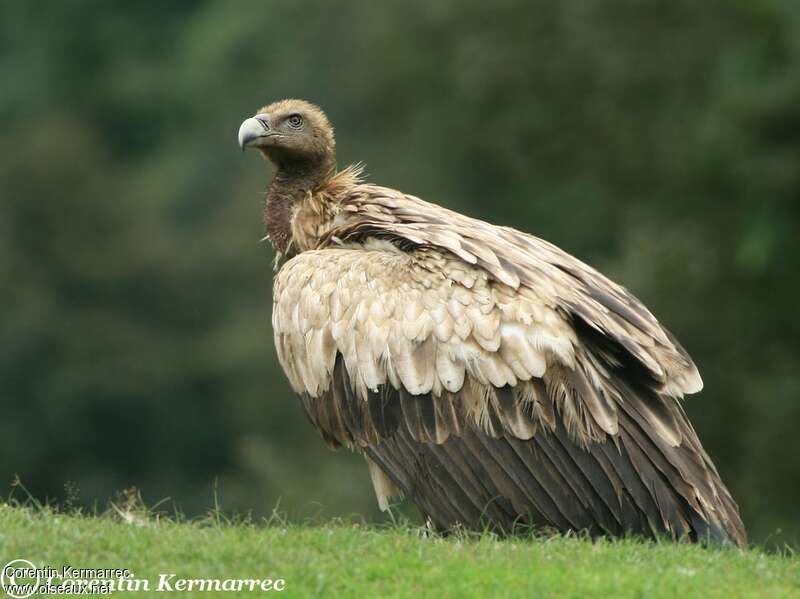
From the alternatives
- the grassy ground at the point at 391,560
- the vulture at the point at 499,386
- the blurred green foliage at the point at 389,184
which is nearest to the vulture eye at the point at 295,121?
the vulture at the point at 499,386

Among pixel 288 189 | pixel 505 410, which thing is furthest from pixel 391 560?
pixel 288 189

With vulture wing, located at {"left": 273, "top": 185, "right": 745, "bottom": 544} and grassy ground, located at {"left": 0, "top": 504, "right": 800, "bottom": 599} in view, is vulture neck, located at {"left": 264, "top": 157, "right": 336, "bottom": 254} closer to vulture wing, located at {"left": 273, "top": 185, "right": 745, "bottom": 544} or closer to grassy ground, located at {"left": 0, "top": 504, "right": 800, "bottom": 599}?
vulture wing, located at {"left": 273, "top": 185, "right": 745, "bottom": 544}

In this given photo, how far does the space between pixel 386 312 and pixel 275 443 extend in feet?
102

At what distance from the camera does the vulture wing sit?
10.3 meters

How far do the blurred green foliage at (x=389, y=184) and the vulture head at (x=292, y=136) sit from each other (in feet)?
27.8

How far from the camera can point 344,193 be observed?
497 inches

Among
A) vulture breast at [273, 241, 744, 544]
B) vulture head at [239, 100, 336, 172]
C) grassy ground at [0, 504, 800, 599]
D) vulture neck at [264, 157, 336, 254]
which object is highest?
vulture head at [239, 100, 336, 172]

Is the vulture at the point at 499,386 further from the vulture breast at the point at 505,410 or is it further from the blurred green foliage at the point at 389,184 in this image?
the blurred green foliage at the point at 389,184

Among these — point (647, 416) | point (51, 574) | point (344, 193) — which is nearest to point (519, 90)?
point (344, 193)

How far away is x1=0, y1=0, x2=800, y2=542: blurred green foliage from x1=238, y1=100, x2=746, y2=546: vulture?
10.7 metres

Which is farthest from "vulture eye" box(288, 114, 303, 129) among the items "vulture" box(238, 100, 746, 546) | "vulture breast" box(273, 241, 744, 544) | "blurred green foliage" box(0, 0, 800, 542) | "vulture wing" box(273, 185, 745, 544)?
"blurred green foliage" box(0, 0, 800, 542)

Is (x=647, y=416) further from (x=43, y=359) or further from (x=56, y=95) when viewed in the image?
(x=56, y=95)

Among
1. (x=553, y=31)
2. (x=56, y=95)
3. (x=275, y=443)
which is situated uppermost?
(x=553, y=31)

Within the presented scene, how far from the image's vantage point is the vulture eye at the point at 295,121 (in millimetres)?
13148
